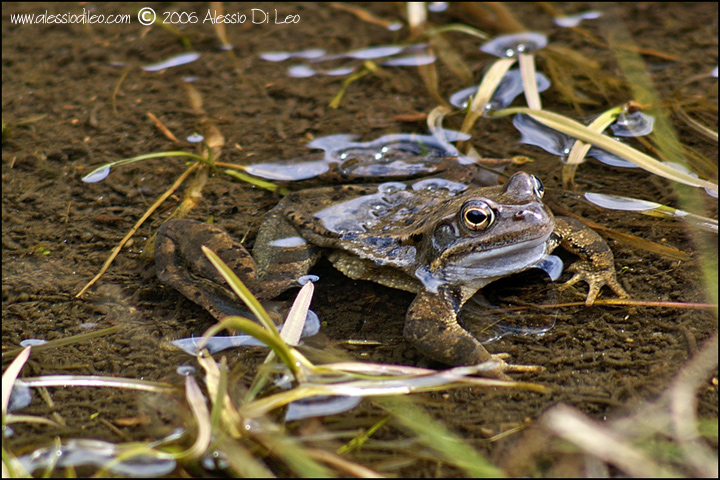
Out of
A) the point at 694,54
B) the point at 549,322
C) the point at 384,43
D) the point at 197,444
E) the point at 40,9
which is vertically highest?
the point at 40,9

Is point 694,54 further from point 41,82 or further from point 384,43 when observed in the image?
point 41,82

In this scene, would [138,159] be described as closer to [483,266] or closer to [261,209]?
[261,209]

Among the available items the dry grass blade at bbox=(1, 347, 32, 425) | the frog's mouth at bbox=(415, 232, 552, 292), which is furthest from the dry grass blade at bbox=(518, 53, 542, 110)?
the dry grass blade at bbox=(1, 347, 32, 425)

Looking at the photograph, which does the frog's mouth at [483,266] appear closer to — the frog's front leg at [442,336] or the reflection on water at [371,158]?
the frog's front leg at [442,336]

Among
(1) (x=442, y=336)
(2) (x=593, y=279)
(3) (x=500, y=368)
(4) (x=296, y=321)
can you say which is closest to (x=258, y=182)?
(4) (x=296, y=321)

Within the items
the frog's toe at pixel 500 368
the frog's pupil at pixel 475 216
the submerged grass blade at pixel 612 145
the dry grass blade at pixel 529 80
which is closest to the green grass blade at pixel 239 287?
the frog's toe at pixel 500 368

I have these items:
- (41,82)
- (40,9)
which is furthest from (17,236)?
(40,9)

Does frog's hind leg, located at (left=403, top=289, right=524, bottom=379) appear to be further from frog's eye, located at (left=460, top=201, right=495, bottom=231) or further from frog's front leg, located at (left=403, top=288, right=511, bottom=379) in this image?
frog's eye, located at (left=460, top=201, right=495, bottom=231)
